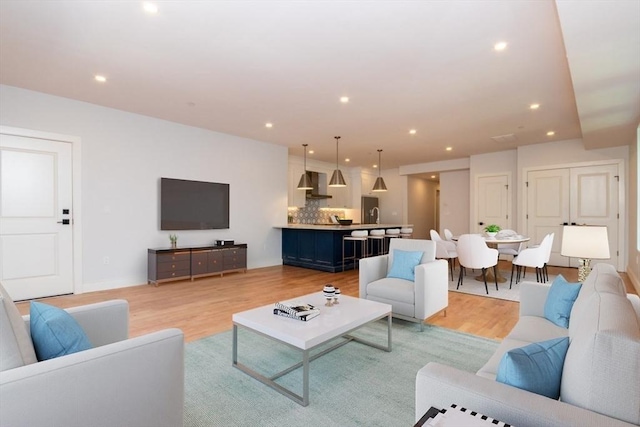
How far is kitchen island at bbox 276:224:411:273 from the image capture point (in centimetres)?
647

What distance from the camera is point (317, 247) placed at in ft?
22.1

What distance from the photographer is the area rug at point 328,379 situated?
181 centimetres

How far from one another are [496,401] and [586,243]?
226 centimetres

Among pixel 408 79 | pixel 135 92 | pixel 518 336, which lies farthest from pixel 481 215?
pixel 135 92

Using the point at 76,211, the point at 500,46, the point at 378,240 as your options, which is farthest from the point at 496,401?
the point at 378,240

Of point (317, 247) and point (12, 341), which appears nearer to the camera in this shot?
point (12, 341)

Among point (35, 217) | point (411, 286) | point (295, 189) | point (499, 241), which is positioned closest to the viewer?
point (411, 286)

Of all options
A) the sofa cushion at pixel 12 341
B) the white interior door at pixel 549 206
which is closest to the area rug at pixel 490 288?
the white interior door at pixel 549 206

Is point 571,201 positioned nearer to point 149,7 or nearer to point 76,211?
point 149,7

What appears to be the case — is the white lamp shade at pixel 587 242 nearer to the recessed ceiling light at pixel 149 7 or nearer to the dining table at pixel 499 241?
the dining table at pixel 499 241

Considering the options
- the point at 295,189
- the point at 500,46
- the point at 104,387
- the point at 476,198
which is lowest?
the point at 104,387

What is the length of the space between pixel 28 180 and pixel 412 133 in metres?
6.15

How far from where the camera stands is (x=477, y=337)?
2.97 meters

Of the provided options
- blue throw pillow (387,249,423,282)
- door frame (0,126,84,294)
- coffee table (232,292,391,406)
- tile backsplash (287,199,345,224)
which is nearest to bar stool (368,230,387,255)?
tile backsplash (287,199,345,224)
